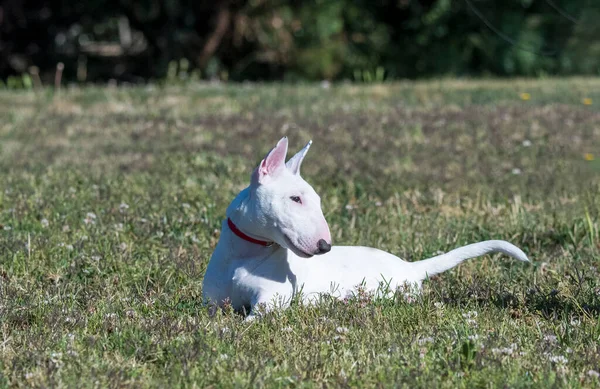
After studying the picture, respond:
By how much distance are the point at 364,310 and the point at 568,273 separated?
141 centimetres

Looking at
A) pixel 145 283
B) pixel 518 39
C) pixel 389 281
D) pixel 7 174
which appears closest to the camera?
pixel 389 281

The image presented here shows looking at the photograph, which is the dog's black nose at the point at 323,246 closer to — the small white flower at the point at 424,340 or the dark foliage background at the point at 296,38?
the small white flower at the point at 424,340

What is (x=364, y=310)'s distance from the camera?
13.5 ft

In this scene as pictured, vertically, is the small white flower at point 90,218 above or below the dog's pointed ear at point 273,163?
below

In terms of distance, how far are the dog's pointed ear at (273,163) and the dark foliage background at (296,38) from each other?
A: 1429cm

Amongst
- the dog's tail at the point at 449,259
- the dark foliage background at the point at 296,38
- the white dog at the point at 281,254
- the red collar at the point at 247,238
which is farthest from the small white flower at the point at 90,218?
the dark foliage background at the point at 296,38

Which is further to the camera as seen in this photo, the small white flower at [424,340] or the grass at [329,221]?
the small white flower at [424,340]

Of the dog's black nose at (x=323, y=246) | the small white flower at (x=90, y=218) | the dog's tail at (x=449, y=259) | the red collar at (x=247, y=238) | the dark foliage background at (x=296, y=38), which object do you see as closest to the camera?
the dog's black nose at (x=323, y=246)

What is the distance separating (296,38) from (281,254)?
1517 cm

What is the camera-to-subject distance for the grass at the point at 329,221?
3514 millimetres

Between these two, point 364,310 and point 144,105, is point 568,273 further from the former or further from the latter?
point 144,105

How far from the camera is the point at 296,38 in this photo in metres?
19.0

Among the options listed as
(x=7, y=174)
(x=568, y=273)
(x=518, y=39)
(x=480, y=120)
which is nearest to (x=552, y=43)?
(x=518, y=39)

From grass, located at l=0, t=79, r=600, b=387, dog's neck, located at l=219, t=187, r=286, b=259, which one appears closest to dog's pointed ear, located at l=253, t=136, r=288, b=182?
dog's neck, located at l=219, t=187, r=286, b=259
